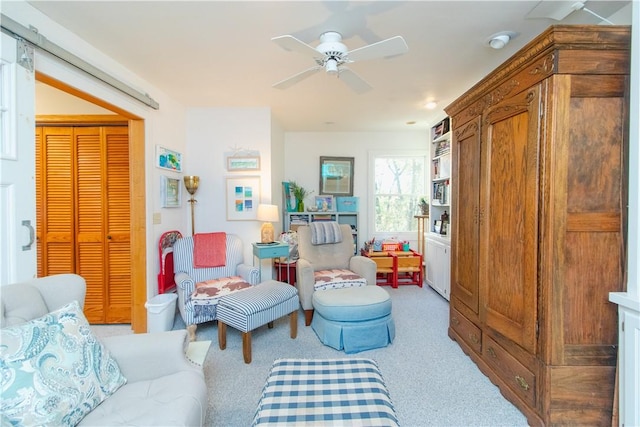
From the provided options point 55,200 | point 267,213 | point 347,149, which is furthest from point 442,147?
point 55,200

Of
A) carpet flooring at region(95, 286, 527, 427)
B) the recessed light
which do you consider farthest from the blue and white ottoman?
the recessed light

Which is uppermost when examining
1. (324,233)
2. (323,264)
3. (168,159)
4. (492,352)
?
(168,159)

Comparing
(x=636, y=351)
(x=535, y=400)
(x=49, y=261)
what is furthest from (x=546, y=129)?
(x=49, y=261)

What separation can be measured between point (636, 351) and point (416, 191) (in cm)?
376

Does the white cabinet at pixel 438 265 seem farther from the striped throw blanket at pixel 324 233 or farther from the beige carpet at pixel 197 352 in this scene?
the beige carpet at pixel 197 352

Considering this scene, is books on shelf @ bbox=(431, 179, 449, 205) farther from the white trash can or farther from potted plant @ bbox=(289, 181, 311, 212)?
the white trash can

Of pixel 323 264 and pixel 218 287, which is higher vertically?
pixel 323 264

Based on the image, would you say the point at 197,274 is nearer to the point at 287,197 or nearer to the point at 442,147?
the point at 287,197

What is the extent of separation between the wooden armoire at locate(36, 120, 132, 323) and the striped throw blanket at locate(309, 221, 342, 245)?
190 cm

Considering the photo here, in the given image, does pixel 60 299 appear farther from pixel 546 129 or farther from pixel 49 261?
pixel 546 129

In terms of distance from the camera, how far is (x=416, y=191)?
4934 millimetres

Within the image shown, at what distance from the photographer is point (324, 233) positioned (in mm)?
3377

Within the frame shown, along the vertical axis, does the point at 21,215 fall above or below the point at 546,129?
below

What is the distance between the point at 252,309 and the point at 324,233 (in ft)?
4.38
